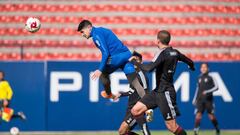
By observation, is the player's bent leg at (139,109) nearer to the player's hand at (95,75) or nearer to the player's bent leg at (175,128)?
the player's bent leg at (175,128)

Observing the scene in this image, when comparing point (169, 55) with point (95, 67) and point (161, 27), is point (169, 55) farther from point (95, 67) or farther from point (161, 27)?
point (161, 27)

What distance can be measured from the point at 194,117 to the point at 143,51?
10.2 ft

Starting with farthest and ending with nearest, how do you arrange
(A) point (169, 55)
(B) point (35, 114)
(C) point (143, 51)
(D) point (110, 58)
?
1. (C) point (143, 51)
2. (B) point (35, 114)
3. (D) point (110, 58)
4. (A) point (169, 55)

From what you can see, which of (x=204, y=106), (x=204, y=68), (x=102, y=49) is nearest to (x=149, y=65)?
(x=102, y=49)

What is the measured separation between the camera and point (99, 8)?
23.9 meters

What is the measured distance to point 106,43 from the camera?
41.6 feet

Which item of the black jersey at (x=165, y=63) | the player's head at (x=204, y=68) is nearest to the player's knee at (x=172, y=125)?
the black jersey at (x=165, y=63)

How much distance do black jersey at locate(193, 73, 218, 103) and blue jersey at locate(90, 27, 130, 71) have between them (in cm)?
667

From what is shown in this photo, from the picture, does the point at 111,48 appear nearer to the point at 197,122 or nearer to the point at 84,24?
the point at 84,24

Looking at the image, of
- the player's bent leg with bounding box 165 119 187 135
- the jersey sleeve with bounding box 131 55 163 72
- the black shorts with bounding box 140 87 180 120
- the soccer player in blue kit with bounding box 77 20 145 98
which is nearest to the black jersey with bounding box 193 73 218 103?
the soccer player in blue kit with bounding box 77 20 145 98

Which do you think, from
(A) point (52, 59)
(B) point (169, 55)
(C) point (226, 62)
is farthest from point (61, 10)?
(B) point (169, 55)

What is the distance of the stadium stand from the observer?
22.7m

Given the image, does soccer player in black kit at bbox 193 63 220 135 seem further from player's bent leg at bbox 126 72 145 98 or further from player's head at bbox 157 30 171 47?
player's head at bbox 157 30 171 47

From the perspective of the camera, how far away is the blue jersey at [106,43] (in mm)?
12445
